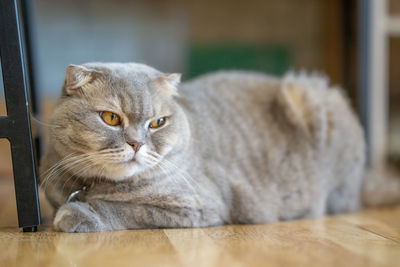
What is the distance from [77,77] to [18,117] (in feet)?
0.68

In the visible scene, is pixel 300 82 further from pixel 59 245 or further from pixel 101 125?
pixel 59 245

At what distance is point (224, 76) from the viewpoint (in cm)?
198

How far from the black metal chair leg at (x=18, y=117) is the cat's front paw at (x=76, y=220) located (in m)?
0.07

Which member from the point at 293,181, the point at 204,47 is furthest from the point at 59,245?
the point at 204,47

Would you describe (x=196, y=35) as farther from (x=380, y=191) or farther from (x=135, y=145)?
(x=135, y=145)

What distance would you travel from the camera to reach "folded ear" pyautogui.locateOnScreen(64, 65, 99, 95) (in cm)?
126

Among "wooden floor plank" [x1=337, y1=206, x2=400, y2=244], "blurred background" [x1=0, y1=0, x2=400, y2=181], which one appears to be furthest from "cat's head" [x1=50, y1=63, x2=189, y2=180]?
"blurred background" [x1=0, y1=0, x2=400, y2=181]

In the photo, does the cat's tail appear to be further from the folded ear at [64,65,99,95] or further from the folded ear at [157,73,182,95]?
the folded ear at [64,65,99,95]

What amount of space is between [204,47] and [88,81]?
3214mm

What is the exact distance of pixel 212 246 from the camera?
3.72ft

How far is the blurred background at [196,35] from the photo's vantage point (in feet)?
13.9

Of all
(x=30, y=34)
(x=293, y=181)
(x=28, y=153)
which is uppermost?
(x=30, y=34)

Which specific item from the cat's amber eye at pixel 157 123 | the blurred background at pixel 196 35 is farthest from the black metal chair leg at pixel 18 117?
the blurred background at pixel 196 35

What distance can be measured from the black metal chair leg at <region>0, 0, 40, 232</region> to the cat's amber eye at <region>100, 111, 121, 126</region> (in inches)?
8.3
